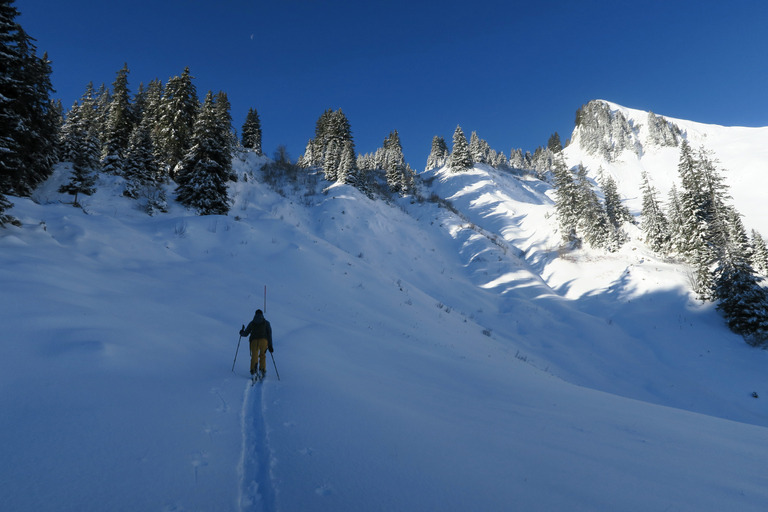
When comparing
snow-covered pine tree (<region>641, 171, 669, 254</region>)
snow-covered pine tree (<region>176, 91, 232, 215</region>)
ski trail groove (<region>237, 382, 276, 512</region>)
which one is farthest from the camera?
snow-covered pine tree (<region>641, 171, 669, 254</region>)

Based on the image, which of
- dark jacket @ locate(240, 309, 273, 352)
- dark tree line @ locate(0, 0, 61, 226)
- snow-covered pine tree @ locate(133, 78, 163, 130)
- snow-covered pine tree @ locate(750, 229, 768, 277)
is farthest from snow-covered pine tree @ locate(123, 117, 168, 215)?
snow-covered pine tree @ locate(750, 229, 768, 277)

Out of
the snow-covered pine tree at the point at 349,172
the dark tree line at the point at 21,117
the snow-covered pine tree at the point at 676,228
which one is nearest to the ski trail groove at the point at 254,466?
the dark tree line at the point at 21,117

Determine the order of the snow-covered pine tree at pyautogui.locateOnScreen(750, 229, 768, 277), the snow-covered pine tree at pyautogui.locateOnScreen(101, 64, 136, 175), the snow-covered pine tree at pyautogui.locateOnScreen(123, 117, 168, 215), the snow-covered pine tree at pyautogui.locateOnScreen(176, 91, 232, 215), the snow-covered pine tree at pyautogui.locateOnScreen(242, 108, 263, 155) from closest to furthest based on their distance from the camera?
the snow-covered pine tree at pyautogui.locateOnScreen(123, 117, 168, 215)
the snow-covered pine tree at pyautogui.locateOnScreen(176, 91, 232, 215)
the snow-covered pine tree at pyautogui.locateOnScreen(101, 64, 136, 175)
the snow-covered pine tree at pyautogui.locateOnScreen(750, 229, 768, 277)
the snow-covered pine tree at pyautogui.locateOnScreen(242, 108, 263, 155)

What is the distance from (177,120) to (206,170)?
11.1 m

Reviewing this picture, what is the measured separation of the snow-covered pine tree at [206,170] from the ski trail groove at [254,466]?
2178cm

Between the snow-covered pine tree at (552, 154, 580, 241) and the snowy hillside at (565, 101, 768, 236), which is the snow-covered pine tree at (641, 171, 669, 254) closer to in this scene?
the snow-covered pine tree at (552, 154, 580, 241)

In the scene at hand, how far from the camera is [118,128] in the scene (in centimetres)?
3081

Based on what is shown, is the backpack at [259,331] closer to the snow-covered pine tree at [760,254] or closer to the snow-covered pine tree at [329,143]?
the snow-covered pine tree at [329,143]

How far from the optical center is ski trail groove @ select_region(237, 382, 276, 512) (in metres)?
2.80

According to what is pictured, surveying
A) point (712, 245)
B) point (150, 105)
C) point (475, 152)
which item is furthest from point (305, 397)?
point (475, 152)

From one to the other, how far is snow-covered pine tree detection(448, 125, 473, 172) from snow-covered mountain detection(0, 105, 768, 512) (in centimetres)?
4945

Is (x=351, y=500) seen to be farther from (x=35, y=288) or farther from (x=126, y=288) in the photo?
(x=126, y=288)

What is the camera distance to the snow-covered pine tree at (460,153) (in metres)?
63.6

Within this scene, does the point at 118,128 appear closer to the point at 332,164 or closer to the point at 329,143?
the point at 332,164
